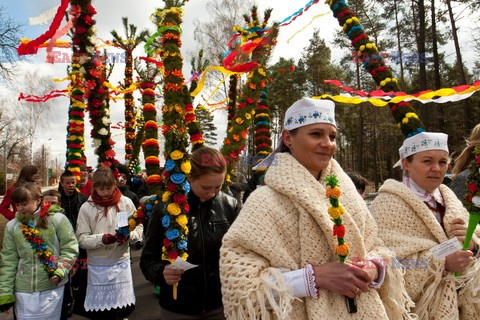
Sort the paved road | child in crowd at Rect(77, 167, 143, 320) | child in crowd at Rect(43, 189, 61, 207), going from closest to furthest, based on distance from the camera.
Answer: child in crowd at Rect(77, 167, 143, 320)
child in crowd at Rect(43, 189, 61, 207)
the paved road

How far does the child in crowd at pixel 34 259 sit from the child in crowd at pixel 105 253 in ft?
0.68

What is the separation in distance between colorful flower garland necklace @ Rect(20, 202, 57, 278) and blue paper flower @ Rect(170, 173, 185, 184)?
1.90 m

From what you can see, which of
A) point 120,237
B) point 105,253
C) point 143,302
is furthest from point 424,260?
point 143,302

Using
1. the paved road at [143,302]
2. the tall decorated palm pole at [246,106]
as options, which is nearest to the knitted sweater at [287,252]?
the paved road at [143,302]

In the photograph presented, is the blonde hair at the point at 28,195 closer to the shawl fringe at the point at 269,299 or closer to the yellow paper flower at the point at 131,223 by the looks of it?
the yellow paper flower at the point at 131,223

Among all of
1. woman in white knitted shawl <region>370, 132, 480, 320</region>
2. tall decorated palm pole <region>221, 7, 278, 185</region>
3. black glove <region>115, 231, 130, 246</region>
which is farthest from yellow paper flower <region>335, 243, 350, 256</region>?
tall decorated palm pole <region>221, 7, 278, 185</region>

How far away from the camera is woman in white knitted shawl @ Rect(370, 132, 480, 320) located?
2.25m

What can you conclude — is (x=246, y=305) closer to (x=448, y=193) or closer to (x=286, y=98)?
(x=448, y=193)

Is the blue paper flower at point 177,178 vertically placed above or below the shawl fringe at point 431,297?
above

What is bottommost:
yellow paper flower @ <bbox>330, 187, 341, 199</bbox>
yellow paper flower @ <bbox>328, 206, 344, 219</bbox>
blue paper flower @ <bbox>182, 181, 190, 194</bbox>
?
yellow paper flower @ <bbox>328, 206, 344, 219</bbox>

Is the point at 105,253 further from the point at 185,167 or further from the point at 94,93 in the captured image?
the point at 94,93

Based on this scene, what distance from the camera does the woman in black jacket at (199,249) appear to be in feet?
7.64

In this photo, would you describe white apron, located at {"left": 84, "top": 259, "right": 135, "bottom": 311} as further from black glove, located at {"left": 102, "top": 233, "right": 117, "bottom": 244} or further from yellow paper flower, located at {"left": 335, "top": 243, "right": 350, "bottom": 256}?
yellow paper flower, located at {"left": 335, "top": 243, "right": 350, "bottom": 256}

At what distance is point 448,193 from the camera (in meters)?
2.67
